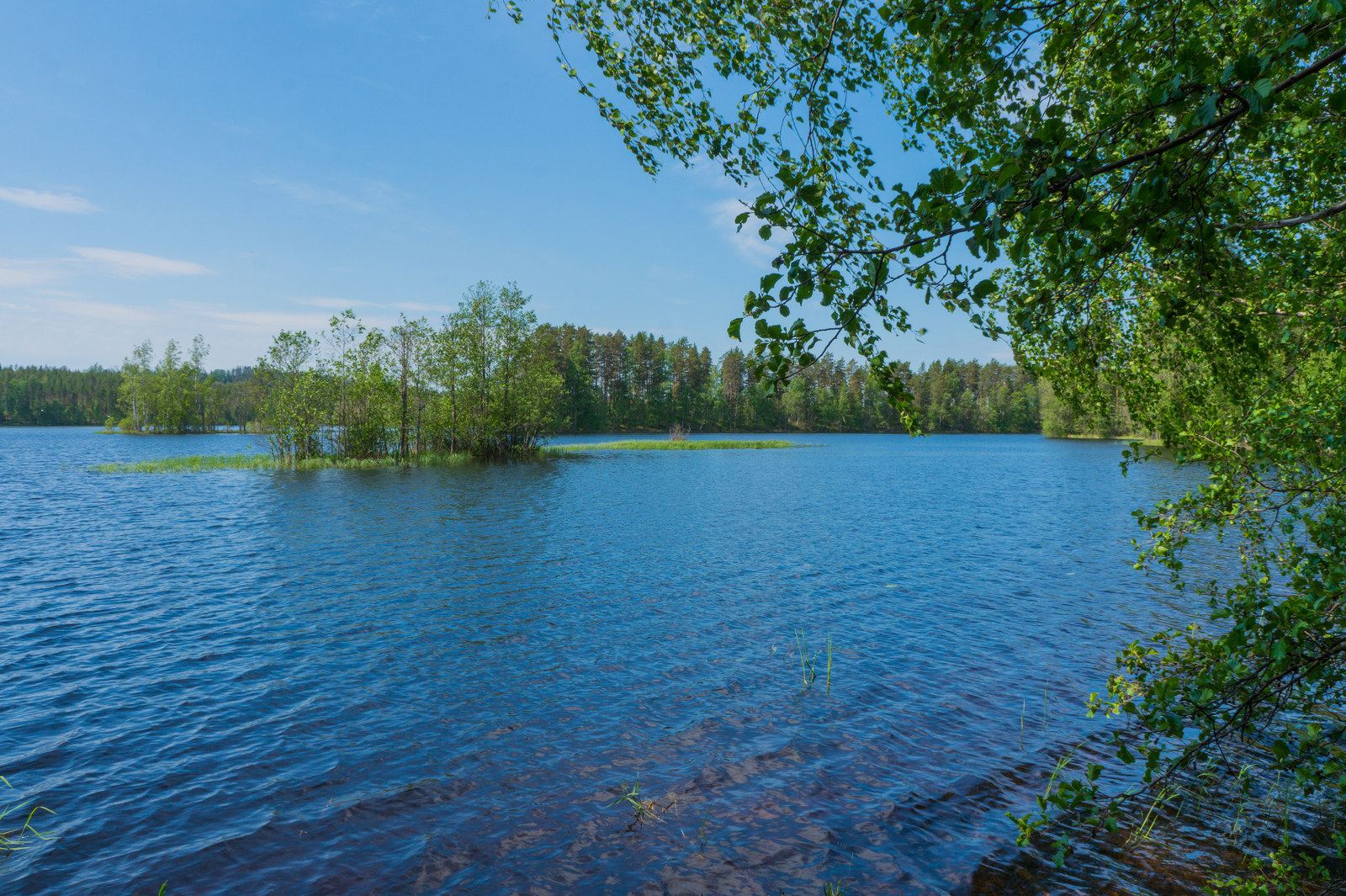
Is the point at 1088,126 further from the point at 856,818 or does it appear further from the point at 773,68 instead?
the point at 856,818

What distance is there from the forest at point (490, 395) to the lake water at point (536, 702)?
4.96m

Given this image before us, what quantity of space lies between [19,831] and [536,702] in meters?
6.13

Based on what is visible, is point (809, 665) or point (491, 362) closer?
point (809, 665)

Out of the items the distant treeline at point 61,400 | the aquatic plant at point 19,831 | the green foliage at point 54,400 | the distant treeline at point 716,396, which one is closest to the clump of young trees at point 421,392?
the aquatic plant at point 19,831

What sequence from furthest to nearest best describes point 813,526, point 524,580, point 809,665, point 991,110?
1. point 813,526
2. point 524,580
3. point 809,665
4. point 991,110

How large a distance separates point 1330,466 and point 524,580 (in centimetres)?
1686

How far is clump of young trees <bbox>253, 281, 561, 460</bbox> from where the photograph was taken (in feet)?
168

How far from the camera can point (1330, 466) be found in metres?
5.57

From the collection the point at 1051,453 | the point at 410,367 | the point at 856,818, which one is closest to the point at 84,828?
the point at 856,818

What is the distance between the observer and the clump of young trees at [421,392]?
5131 centimetres

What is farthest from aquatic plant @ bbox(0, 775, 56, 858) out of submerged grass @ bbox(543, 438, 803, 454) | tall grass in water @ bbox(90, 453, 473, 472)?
submerged grass @ bbox(543, 438, 803, 454)

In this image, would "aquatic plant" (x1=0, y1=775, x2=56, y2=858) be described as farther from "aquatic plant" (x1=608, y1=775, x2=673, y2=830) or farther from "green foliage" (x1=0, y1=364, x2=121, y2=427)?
"green foliage" (x1=0, y1=364, x2=121, y2=427)

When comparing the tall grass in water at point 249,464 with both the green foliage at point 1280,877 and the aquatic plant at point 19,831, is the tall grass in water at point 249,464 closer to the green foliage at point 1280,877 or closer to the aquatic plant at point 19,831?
the aquatic plant at point 19,831

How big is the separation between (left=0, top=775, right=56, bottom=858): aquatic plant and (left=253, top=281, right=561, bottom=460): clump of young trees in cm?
4823
